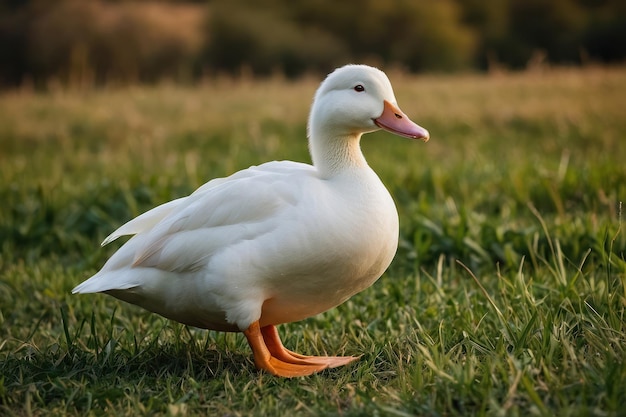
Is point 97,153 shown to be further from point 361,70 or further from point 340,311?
point 361,70

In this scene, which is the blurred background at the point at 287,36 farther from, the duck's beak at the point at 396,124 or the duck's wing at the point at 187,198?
the duck's beak at the point at 396,124

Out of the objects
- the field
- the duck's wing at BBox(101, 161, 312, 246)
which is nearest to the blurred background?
the field

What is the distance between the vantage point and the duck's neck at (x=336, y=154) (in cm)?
339

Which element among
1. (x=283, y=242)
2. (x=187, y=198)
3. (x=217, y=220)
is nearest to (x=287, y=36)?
(x=187, y=198)

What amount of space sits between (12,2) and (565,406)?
26772 millimetres

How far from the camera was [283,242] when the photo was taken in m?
3.08

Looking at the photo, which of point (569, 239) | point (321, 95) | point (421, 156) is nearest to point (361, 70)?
point (321, 95)

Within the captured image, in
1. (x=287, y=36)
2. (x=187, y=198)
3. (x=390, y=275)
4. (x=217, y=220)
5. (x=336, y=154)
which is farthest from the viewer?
(x=287, y=36)

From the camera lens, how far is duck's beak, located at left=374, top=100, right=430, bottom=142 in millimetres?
3324

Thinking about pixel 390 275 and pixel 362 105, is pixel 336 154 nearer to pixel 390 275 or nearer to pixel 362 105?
pixel 362 105

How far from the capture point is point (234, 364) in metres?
3.47

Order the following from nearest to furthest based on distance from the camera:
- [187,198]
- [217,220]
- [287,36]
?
[217,220] < [187,198] < [287,36]

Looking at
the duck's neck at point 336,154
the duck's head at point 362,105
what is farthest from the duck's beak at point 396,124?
the duck's neck at point 336,154

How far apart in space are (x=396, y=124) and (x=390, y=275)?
1851 mm
